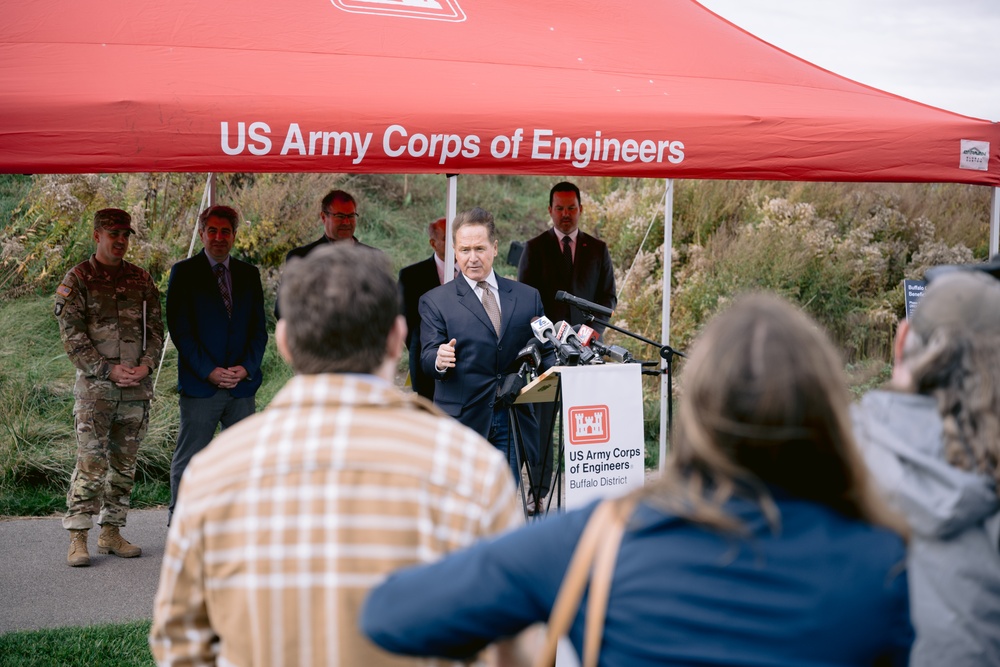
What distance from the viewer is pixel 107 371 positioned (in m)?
5.52

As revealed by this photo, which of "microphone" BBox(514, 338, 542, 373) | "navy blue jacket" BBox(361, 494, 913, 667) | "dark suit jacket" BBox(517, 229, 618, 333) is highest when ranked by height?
"dark suit jacket" BBox(517, 229, 618, 333)

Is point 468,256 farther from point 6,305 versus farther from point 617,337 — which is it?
point 6,305

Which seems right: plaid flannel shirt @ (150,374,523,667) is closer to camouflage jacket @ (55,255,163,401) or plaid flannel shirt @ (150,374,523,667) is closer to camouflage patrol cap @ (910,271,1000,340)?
camouflage patrol cap @ (910,271,1000,340)

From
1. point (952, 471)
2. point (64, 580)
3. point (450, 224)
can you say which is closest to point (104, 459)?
point (64, 580)

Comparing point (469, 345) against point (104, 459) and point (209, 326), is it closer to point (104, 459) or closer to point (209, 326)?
point (209, 326)

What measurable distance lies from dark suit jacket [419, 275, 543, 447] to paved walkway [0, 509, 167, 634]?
1837 millimetres

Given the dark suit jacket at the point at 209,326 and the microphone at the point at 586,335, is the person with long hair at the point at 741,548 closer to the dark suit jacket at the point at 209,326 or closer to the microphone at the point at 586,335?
the microphone at the point at 586,335

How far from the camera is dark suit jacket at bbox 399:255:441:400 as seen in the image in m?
6.12

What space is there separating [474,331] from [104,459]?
2.32 meters

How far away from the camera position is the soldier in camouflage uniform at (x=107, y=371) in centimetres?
545

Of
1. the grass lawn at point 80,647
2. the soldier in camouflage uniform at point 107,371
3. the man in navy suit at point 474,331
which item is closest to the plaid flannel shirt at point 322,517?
the grass lawn at point 80,647

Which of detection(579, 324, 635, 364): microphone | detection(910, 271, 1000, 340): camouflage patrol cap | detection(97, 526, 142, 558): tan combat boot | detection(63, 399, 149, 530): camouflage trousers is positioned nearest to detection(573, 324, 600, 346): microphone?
detection(579, 324, 635, 364): microphone

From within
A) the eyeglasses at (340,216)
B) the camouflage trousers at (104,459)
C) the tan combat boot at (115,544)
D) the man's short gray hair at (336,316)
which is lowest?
the tan combat boot at (115,544)

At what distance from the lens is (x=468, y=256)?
16.4 feet
